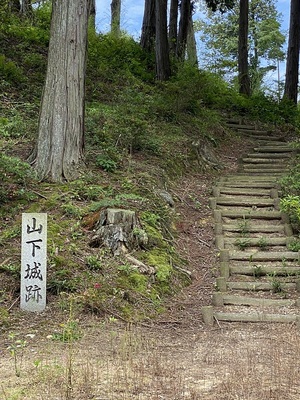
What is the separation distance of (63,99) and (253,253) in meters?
3.79

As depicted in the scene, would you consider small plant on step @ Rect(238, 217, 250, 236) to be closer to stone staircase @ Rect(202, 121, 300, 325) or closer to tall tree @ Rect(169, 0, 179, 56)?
stone staircase @ Rect(202, 121, 300, 325)

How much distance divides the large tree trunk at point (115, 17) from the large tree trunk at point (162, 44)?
561cm

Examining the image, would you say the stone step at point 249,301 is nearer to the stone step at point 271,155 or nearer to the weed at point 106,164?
the weed at point 106,164

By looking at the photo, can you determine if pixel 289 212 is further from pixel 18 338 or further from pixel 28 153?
pixel 18 338

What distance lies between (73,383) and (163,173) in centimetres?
640

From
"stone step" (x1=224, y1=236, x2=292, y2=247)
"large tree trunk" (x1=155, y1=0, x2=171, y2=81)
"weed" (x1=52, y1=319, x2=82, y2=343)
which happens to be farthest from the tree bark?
"weed" (x1=52, y1=319, x2=82, y2=343)

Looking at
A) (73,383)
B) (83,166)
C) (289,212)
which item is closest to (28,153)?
(83,166)

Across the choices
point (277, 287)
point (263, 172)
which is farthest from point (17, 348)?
point (263, 172)

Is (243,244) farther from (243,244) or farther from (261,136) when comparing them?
(261,136)

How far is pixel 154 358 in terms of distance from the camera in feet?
14.7

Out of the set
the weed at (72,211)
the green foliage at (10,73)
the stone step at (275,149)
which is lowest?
the weed at (72,211)

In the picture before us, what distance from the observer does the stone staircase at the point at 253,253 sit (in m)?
6.39

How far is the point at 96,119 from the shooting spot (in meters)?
10.3

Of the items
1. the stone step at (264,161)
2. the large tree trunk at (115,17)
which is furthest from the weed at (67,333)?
the large tree trunk at (115,17)
